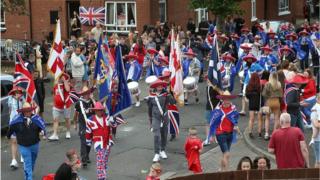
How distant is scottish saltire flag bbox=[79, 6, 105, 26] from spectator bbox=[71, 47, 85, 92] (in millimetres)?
11110

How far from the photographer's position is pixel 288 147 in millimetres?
10109

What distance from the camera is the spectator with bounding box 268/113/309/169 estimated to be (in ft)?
33.1

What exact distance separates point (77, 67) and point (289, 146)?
12505 mm

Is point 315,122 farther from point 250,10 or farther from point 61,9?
point 250,10

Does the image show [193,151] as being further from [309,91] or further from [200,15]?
[200,15]

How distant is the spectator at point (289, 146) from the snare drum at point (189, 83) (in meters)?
8.77

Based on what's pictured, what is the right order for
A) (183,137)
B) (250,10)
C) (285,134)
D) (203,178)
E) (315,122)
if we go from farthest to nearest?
(250,10), (183,137), (315,122), (285,134), (203,178)

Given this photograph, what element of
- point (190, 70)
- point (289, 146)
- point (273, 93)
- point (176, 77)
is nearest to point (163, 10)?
point (190, 70)

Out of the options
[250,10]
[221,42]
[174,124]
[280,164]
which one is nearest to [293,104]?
[174,124]

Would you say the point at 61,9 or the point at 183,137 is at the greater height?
the point at 61,9

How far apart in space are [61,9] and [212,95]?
72.6 feet

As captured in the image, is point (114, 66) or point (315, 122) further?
point (114, 66)

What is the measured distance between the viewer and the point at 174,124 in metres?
15.1

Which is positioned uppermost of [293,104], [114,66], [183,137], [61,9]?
[61,9]
